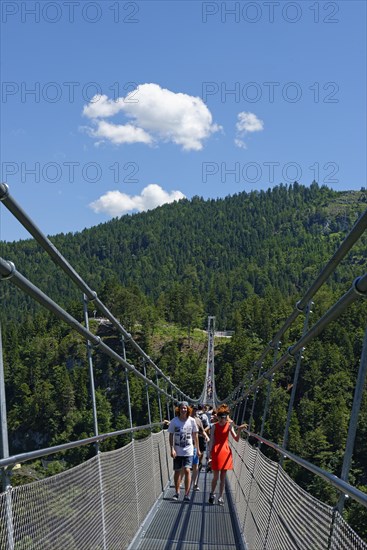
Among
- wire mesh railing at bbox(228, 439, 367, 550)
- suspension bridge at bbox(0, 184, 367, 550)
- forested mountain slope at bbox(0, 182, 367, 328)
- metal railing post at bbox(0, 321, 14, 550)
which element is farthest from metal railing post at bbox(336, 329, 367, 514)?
forested mountain slope at bbox(0, 182, 367, 328)

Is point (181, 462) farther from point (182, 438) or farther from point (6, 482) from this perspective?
point (6, 482)

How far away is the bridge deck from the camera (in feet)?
13.7

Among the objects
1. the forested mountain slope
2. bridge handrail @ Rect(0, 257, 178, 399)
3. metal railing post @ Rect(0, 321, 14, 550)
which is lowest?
metal railing post @ Rect(0, 321, 14, 550)

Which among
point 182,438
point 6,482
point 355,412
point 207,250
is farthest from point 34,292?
point 207,250

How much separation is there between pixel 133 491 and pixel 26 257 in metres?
134

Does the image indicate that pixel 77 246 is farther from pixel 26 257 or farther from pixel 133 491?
pixel 133 491

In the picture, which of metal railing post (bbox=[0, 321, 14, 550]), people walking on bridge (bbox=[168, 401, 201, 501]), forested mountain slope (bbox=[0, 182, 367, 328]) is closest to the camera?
metal railing post (bbox=[0, 321, 14, 550])

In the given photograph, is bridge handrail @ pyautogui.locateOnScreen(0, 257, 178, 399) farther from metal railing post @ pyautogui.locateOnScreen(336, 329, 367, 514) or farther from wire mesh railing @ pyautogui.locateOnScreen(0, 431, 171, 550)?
metal railing post @ pyautogui.locateOnScreen(336, 329, 367, 514)

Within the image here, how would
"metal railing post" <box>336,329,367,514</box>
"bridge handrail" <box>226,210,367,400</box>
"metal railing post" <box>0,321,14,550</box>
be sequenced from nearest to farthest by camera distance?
"metal railing post" <box>0,321,14,550</box>
"metal railing post" <box>336,329,367,514</box>
"bridge handrail" <box>226,210,367,400</box>

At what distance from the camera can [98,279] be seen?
5143 inches

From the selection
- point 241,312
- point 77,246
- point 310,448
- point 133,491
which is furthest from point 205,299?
point 133,491

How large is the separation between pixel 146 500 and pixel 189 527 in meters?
0.48

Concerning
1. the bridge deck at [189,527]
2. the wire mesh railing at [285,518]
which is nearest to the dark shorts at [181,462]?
the bridge deck at [189,527]

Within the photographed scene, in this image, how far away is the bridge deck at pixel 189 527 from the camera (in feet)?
13.7
